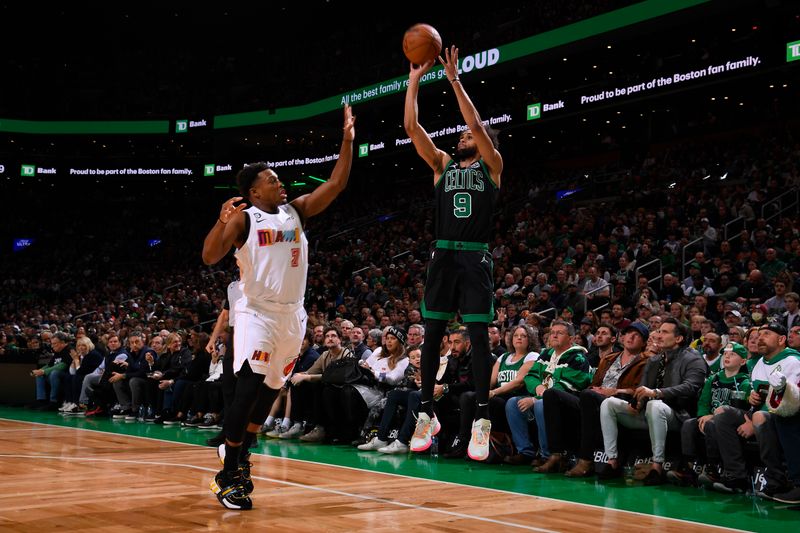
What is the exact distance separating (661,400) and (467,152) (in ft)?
9.38

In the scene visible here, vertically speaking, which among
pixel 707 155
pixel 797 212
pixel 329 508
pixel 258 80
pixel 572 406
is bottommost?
pixel 329 508

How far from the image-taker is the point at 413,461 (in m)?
7.49

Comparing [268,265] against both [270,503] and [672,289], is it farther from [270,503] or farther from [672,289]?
[672,289]

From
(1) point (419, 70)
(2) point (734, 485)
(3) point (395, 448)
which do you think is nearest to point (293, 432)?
(3) point (395, 448)

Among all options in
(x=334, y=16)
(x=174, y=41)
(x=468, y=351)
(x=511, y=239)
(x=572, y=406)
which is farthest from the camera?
(x=174, y=41)

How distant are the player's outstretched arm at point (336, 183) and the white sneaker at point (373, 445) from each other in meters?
3.92

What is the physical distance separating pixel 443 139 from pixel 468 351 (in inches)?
587

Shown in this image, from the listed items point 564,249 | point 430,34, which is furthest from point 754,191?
point 430,34

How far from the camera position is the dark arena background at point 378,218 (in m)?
5.54

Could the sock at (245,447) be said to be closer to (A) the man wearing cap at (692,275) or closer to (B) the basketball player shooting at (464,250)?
(B) the basketball player shooting at (464,250)

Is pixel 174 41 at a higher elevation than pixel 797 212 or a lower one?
higher

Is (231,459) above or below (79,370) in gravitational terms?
below

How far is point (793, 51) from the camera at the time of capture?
48.8 feet

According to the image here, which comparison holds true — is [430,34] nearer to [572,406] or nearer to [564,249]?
[572,406]
